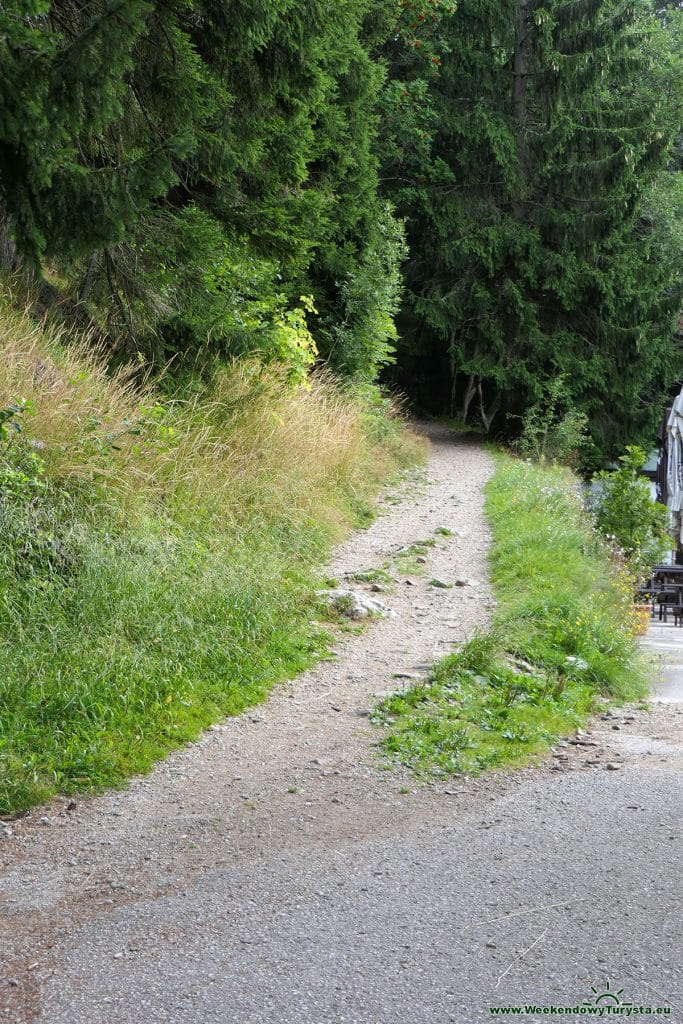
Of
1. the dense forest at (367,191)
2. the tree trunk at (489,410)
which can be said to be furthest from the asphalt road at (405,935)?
the tree trunk at (489,410)

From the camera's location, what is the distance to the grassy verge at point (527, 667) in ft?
16.2

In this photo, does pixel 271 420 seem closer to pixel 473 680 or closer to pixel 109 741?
pixel 473 680

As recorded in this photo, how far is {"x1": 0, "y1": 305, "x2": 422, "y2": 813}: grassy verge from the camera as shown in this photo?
463cm

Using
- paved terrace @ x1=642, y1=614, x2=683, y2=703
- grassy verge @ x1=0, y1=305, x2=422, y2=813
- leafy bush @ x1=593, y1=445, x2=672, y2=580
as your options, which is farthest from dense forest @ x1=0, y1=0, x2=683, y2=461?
paved terrace @ x1=642, y1=614, x2=683, y2=703

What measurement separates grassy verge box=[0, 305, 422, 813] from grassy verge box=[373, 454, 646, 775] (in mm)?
999

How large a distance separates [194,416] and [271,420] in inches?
55.4

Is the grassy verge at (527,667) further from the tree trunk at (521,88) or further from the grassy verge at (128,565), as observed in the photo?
the tree trunk at (521,88)

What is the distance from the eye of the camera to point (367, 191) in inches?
661

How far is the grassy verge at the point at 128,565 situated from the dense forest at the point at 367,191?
43.9 inches

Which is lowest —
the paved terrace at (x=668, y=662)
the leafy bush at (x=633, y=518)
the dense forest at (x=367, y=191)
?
the paved terrace at (x=668, y=662)

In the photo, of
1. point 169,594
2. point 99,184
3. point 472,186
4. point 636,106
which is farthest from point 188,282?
point 636,106

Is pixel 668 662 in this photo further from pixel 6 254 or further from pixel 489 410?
pixel 489 410

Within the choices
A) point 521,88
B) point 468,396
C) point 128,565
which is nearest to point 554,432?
point 468,396

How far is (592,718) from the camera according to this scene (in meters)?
5.82
